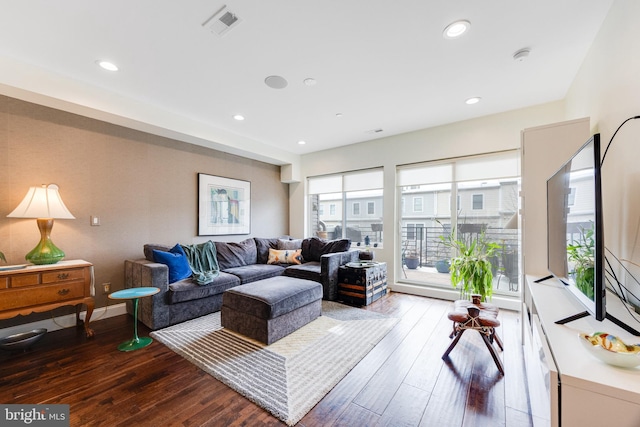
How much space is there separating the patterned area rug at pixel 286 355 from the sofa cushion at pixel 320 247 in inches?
51.1

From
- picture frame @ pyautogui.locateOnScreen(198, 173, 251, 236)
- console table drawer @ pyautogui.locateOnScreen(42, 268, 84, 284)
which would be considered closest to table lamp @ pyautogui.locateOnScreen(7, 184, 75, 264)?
console table drawer @ pyautogui.locateOnScreen(42, 268, 84, 284)

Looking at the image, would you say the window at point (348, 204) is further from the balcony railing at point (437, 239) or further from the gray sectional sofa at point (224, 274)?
the gray sectional sofa at point (224, 274)

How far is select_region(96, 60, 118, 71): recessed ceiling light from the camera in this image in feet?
7.44

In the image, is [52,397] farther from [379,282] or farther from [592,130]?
[592,130]

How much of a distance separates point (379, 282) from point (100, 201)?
3.88m

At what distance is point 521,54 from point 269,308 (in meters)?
3.18

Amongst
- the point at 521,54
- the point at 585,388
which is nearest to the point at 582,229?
the point at 585,388

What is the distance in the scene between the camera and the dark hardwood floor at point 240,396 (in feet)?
4.88

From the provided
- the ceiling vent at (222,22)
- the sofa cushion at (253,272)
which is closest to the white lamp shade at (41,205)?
the sofa cushion at (253,272)

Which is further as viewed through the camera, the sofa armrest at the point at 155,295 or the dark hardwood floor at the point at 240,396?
the sofa armrest at the point at 155,295

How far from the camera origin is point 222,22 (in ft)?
5.93

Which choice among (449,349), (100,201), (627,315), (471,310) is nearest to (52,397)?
(100,201)

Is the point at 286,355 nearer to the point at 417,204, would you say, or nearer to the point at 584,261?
the point at 584,261

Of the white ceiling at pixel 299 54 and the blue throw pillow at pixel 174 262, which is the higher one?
the white ceiling at pixel 299 54
